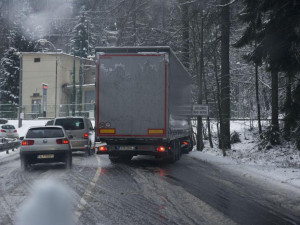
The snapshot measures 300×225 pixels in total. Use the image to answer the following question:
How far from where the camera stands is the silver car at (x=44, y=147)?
14.1 metres

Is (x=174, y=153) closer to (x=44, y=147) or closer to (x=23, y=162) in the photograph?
(x=44, y=147)

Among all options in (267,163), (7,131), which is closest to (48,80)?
(7,131)

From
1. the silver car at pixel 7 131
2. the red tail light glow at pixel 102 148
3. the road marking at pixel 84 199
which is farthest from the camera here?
the silver car at pixel 7 131

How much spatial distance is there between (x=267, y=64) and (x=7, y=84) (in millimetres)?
57865

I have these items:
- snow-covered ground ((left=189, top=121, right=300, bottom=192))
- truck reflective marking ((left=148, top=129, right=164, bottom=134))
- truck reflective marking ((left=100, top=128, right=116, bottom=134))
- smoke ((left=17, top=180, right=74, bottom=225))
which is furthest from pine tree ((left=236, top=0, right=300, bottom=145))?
smoke ((left=17, top=180, right=74, bottom=225))

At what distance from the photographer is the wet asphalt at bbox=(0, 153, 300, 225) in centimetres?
670

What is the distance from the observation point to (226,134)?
22.6 metres

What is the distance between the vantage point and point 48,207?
7.41m

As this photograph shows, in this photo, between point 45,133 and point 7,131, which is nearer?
point 45,133

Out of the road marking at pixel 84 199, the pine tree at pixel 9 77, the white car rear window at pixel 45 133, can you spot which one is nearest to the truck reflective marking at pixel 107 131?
the white car rear window at pixel 45 133

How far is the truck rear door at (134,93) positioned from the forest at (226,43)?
10.9 feet

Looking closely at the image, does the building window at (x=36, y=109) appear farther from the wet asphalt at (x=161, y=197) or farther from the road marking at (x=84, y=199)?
the road marking at (x=84, y=199)

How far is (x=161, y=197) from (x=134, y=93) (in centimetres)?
613

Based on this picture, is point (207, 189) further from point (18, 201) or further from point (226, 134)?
Result: point (226, 134)
